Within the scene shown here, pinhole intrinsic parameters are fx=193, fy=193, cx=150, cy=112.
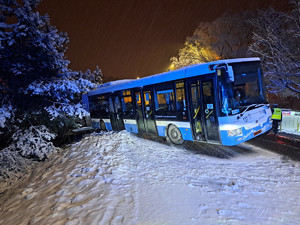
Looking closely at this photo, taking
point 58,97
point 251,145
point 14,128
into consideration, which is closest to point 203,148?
point 251,145

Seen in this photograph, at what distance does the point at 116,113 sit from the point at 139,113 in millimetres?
2626

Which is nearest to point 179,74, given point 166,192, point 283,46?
point 166,192

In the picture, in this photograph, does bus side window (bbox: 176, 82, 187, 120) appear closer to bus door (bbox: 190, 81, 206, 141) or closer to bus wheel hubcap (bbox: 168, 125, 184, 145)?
bus door (bbox: 190, 81, 206, 141)

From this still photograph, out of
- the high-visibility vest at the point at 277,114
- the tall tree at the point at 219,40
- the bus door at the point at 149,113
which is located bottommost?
the high-visibility vest at the point at 277,114

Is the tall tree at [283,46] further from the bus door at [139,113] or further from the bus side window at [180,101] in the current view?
the bus door at [139,113]

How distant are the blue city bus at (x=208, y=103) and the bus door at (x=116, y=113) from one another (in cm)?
216

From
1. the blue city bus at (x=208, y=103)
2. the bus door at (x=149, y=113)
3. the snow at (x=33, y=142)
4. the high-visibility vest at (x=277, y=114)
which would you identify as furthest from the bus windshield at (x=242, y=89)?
the snow at (x=33, y=142)

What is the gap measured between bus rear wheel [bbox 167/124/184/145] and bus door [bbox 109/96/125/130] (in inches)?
162

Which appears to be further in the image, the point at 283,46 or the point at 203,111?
the point at 283,46

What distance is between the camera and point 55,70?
33.3 ft

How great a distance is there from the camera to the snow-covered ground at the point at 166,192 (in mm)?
3483

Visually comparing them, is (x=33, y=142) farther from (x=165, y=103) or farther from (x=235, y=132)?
(x=235, y=132)

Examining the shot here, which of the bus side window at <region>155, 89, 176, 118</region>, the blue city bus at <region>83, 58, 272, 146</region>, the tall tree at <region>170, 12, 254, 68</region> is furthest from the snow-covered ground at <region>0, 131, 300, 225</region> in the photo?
the tall tree at <region>170, 12, 254, 68</region>

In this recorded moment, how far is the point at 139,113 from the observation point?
1024cm
